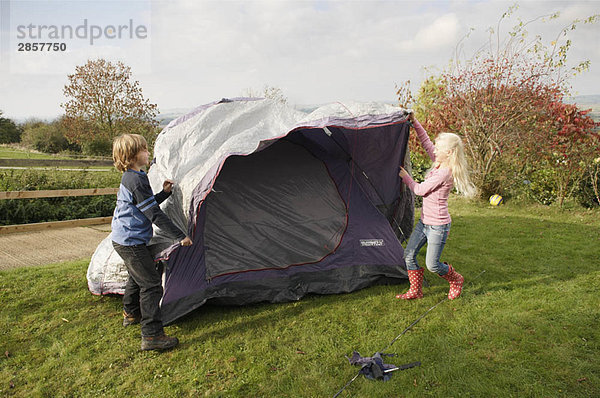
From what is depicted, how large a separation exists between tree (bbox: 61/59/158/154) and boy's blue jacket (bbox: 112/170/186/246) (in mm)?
16028

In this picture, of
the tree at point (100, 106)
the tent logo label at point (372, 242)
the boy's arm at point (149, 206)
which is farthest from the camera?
the tree at point (100, 106)

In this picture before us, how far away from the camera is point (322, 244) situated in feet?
13.9

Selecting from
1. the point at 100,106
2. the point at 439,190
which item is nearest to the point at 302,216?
the point at 439,190

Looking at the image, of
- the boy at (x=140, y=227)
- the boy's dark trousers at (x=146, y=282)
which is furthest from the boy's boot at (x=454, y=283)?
the boy's dark trousers at (x=146, y=282)

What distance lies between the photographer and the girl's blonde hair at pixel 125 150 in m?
2.97

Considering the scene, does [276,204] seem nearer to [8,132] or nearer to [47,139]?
[47,139]

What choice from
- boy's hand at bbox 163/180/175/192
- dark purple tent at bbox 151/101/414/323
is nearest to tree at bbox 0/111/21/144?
dark purple tent at bbox 151/101/414/323

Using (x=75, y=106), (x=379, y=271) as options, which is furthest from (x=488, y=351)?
(x=75, y=106)

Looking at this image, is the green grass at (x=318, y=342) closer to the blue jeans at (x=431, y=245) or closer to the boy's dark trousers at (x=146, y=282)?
the boy's dark trousers at (x=146, y=282)

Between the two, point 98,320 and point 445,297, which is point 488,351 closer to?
point 445,297

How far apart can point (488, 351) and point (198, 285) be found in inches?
97.4

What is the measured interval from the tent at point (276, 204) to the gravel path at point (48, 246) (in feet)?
5.97

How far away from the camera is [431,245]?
3623 mm

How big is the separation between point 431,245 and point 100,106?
18680mm
